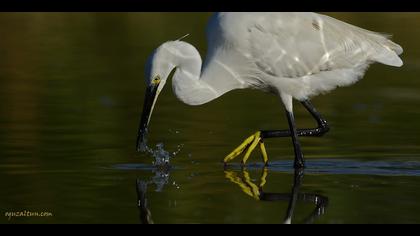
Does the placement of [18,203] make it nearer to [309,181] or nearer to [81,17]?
[309,181]

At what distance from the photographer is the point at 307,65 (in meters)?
11.1

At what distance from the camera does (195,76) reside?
1087cm

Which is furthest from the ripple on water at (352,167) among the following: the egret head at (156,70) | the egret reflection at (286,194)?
the egret head at (156,70)

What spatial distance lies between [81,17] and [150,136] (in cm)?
1358

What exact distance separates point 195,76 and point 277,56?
0.80 metres

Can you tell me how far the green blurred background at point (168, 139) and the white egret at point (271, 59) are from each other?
0.59 m

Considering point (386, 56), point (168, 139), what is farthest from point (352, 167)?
point (168, 139)

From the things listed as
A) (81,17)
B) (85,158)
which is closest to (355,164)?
(85,158)

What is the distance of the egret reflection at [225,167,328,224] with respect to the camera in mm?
8492

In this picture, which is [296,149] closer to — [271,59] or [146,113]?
[271,59]

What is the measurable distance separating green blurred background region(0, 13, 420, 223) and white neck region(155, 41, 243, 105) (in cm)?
59

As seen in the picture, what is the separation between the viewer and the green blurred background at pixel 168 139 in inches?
340

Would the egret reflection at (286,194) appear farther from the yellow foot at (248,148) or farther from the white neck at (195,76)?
the white neck at (195,76)

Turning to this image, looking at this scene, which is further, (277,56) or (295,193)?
(277,56)
